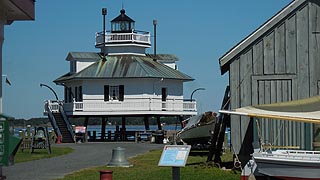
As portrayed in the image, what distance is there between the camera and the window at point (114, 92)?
202 feet

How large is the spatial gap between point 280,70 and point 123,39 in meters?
40.1

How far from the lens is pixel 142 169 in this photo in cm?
2545

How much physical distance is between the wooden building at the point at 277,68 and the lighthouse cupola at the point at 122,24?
40.2 meters

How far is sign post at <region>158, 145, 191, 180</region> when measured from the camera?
14.5 meters

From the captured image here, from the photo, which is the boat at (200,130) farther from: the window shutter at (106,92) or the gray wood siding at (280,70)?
the window shutter at (106,92)

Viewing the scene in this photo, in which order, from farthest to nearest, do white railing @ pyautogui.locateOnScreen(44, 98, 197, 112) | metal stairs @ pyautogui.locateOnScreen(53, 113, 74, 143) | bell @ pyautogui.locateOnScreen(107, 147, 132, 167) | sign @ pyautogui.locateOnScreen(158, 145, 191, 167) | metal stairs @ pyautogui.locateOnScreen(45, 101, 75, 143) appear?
white railing @ pyautogui.locateOnScreen(44, 98, 197, 112), metal stairs @ pyautogui.locateOnScreen(45, 101, 75, 143), metal stairs @ pyautogui.locateOnScreen(53, 113, 74, 143), bell @ pyautogui.locateOnScreen(107, 147, 132, 167), sign @ pyautogui.locateOnScreen(158, 145, 191, 167)

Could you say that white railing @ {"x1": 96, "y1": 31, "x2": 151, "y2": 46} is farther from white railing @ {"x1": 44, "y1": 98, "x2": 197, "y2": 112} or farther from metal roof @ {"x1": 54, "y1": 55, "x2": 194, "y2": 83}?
white railing @ {"x1": 44, "y1": 98, "x2": 197, "y2": 112}

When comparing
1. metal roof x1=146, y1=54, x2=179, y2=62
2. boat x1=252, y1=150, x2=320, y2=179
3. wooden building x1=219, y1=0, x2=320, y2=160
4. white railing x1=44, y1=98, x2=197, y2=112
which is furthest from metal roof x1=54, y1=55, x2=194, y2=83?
boat x1=252, y1=150, x2=320, y2=179

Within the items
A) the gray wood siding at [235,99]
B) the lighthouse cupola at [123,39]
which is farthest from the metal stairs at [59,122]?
the gray wood siding at [235,99]

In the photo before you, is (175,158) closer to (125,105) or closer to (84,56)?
(125,105)

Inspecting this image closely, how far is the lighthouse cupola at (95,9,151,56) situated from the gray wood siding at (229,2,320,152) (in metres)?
38.9

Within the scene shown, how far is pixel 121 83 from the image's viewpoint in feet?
202

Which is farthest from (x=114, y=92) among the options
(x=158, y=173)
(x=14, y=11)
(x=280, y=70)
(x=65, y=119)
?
(x=14, y=11)

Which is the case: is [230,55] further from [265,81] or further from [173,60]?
[173,60]
